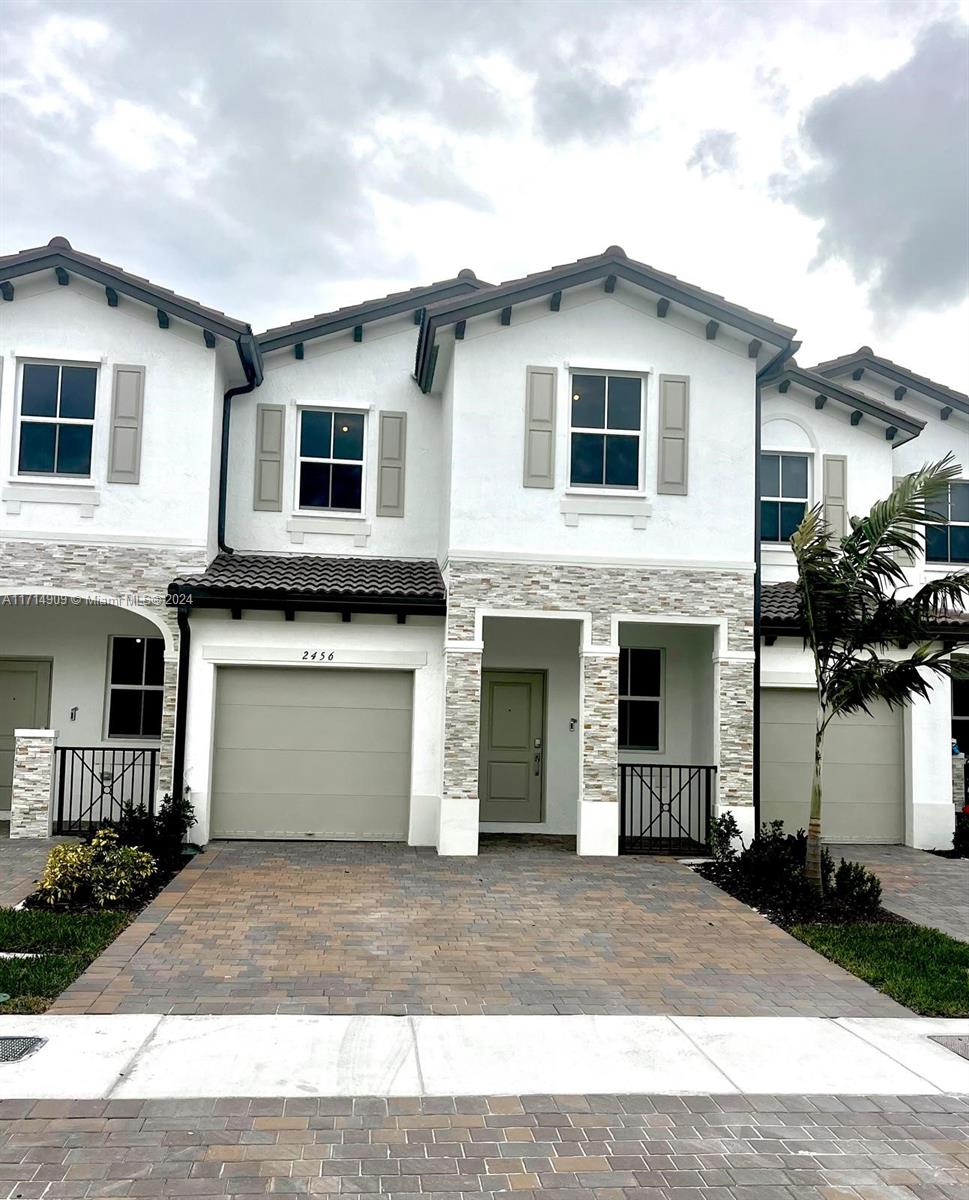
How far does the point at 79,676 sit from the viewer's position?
1474cm

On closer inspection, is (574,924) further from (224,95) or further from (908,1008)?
(224,95)

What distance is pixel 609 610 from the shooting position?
518 inches

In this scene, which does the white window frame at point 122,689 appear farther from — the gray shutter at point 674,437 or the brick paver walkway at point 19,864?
the gray shutter at point 674,437

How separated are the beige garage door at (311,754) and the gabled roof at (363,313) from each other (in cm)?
504

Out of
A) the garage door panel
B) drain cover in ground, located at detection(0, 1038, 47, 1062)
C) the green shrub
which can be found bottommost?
drain cover in ground, located at detection(0, 1038, 47, 1062)

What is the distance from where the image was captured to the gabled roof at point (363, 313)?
48.3 ft

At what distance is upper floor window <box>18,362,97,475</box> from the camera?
43.6 ft

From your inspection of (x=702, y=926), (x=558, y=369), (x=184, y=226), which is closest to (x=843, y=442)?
(x=558, y=369)

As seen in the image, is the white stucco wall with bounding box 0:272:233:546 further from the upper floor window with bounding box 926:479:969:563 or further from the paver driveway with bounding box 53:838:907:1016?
the upper floor window with bounding box 926:479:969:563

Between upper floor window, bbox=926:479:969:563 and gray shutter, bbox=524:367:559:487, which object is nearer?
gray shutter, bbox=524:367:559:487

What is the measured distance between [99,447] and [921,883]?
12063 mm

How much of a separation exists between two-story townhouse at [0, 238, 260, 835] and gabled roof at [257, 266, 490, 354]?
1120 mm

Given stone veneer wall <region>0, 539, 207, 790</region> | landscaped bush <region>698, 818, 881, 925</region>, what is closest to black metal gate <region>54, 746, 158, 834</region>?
stone veneer wall <region>0, 539, 207, 790</region>

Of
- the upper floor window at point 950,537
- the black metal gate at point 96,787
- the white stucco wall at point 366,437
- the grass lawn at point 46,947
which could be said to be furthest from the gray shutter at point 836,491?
the grass lawn at point 46,947
